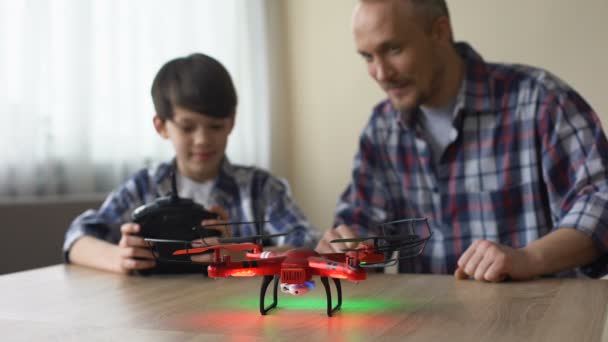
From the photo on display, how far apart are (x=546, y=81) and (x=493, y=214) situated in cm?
31

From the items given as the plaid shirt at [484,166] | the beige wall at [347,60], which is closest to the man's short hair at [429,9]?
the plaid shirt at [484,166]

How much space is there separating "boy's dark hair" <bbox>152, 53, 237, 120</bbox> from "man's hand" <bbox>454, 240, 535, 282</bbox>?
663 millimetres

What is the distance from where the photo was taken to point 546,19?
7.79ft

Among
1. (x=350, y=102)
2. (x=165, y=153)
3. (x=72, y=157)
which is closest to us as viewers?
(x=72, y=157)

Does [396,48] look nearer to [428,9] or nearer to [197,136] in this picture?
[428,9]

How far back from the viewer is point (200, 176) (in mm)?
1459

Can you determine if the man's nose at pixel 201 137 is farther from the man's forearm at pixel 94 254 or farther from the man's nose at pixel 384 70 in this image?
the man's nose at pixel 384 70

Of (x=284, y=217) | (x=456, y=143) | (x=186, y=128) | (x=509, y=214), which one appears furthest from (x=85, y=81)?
(x=509, y=214)

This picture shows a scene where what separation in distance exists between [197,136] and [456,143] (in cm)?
57

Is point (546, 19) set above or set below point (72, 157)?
above

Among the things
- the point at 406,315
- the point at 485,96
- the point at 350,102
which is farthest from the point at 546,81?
the point at 350,102

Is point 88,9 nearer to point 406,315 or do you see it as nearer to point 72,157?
point 72,157

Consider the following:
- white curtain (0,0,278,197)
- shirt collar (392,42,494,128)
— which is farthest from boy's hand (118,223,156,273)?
white curtain (0,0,278,197)

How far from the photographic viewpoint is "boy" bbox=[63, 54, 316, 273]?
1.33 meters
